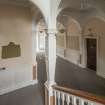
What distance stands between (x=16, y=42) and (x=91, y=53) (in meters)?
5.05

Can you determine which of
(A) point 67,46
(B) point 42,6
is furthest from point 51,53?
(A) point 67,46

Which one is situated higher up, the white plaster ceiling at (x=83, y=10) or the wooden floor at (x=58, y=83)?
the white plaster ceiling at (x=83, y=10)

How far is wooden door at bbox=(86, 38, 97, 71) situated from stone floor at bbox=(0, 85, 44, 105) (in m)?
4.38

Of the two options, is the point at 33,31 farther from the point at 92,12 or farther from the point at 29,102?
the point at 92,12

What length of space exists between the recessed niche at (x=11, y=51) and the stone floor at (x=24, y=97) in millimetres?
1407

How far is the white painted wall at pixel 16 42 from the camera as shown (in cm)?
541

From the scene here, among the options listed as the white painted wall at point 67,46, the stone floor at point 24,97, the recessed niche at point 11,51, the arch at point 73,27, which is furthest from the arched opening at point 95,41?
the recessed niche at point 11,51

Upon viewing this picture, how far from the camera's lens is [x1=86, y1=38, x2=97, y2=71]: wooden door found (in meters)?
8.75

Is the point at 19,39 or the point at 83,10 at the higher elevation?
the point at 83,10

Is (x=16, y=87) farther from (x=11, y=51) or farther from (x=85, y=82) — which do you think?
(x=85, y=82)

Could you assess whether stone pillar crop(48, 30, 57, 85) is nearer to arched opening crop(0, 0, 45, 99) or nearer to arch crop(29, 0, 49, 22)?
arch crop(29, 0, 49, 22)

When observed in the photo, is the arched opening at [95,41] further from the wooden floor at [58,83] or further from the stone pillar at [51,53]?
the stone pillar at [51,53]

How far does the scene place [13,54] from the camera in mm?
5750

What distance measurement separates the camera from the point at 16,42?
5.86m
